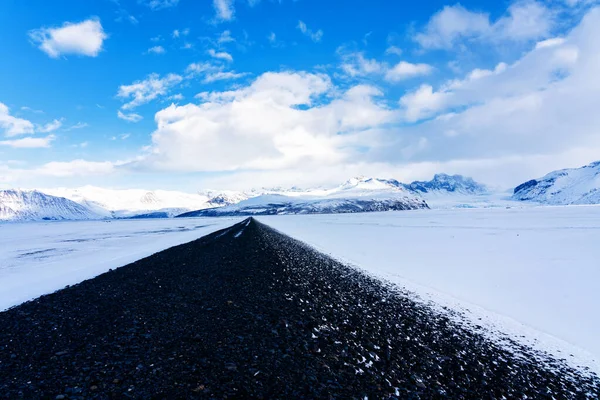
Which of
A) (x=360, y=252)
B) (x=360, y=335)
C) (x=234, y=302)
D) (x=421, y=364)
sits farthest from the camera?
(x=360, y=252)

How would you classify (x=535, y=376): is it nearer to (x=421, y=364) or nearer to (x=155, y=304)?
(x=421, y=364)

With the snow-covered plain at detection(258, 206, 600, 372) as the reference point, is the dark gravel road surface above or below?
above

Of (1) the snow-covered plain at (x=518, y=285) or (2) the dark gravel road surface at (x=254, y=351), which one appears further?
(1) the snow-covered plain at (x=518, y=285)

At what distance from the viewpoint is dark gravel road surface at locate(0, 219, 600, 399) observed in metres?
8.02

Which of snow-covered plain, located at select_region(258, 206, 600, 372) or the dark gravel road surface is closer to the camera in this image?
the dark gravel road surface

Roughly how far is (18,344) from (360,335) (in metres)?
11.2

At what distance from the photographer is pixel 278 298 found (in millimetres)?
16062

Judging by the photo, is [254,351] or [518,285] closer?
[254,351]

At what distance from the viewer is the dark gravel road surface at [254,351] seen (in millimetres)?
8016

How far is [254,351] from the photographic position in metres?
9.92

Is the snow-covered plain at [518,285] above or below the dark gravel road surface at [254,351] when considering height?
below

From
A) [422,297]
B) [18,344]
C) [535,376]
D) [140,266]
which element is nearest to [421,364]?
[535,376]

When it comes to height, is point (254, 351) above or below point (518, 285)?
above

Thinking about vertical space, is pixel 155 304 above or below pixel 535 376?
above
